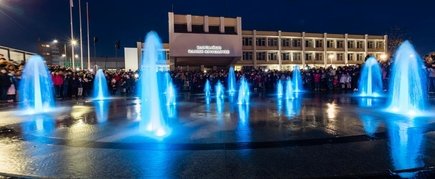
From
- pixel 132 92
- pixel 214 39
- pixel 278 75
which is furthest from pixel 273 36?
pixel 132 92

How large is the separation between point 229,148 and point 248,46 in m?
79.5

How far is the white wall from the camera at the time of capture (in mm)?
73812

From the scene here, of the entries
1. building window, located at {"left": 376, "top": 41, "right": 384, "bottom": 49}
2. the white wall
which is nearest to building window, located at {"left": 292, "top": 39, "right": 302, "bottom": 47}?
building window, located at {"left": 376, "top": 41, "right": 384, "bottom": 49}

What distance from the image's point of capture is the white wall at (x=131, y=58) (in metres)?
73.8

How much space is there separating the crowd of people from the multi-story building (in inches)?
1444

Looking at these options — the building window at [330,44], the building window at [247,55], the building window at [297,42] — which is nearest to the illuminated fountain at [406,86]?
the building window at [247,55]

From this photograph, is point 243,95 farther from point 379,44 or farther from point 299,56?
point 379,44

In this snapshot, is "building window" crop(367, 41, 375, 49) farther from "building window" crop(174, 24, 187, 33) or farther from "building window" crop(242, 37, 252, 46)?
"building window" crop(174, 24, 187, 33)

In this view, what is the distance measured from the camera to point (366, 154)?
681 centimetres

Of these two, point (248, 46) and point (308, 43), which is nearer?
point (248, 46)

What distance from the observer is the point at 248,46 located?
86.1 meters

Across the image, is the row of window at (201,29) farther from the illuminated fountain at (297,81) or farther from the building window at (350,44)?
the illuminated fountain at (297,81)

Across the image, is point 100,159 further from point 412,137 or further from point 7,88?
point 7,88

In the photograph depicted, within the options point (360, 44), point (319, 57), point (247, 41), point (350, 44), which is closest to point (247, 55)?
point (247, 41)
